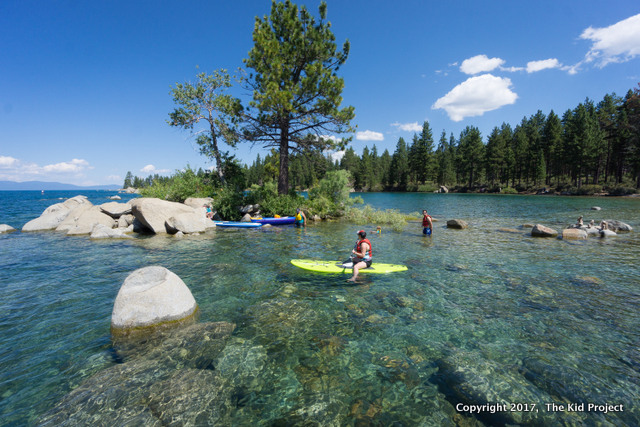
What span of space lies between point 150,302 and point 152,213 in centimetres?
1567

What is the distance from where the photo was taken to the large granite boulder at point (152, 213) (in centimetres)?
1962

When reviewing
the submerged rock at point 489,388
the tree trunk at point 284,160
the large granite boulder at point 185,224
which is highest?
the tree trunk at point 284,160

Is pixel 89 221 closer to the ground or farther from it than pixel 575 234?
farther from it

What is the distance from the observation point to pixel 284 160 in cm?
2781

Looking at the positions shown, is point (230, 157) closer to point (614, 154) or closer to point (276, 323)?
point (276, 323)

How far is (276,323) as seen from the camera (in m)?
7.11

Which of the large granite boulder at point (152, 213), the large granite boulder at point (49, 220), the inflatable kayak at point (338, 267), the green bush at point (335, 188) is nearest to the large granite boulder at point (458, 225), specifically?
the green bush at point (335, 188)

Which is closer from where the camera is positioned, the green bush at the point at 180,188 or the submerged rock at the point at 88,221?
the submerged rock at the point at 88,221

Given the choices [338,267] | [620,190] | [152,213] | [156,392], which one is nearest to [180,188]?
[152,213]

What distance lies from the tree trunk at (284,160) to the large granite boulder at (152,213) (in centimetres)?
1078

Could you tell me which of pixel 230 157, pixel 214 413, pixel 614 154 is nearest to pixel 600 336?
pixel 214 413

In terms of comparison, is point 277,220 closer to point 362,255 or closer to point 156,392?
point 362,255

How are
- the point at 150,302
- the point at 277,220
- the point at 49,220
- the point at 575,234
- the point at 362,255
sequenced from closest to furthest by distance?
the point at 150,302 < the point at 362,255 < the point at 575,234 < the point at 49,220 < the point at 277,220

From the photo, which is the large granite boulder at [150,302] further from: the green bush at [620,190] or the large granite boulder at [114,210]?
the green bush at [620,190]
